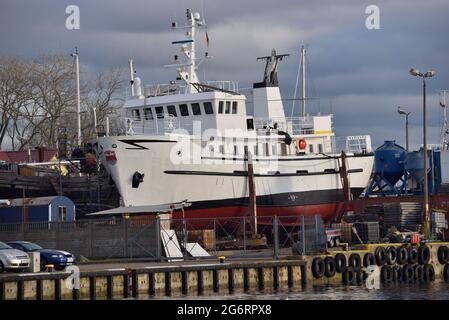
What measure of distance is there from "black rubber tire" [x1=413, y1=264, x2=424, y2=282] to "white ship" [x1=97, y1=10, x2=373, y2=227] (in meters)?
14.2

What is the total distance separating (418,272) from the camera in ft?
164

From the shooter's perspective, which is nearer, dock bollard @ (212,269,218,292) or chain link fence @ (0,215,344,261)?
dock bollard @ (212,269,218,292)

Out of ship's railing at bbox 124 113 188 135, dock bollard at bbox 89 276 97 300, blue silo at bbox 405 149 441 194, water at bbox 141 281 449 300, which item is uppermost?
ship's railing at bbox 124 113 188 135

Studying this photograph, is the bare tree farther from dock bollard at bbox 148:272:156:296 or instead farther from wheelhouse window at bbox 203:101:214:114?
dock bollard at bbox 148:272:156:296

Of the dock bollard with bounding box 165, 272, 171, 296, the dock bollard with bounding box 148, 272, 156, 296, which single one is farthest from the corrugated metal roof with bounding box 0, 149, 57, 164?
the dock bollard with bounding box 148, 272, 156, 296

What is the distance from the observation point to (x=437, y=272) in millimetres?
50844

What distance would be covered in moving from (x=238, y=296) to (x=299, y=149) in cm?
2620

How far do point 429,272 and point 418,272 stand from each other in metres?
0.69

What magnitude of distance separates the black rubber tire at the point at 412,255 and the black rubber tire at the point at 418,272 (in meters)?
0.24

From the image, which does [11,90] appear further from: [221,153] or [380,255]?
[380,255]

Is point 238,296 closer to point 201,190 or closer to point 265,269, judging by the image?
point 265,269

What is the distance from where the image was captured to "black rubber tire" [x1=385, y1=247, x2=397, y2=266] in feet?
161
